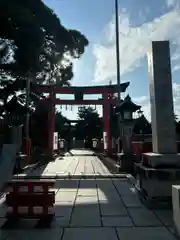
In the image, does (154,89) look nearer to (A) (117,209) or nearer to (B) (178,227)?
(A) (117,209)

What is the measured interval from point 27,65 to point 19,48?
2.41 feet

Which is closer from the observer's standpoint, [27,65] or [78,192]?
[78,192]

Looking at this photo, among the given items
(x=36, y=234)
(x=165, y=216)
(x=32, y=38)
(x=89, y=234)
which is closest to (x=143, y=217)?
(x=165, y=216)

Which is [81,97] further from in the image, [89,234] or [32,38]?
[89,234]

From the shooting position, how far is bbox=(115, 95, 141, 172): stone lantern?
1078cm

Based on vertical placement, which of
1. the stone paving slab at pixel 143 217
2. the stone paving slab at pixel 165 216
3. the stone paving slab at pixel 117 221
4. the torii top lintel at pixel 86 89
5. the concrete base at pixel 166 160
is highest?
the torii top lintel at pixel 86 89

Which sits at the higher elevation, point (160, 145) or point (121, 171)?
point (160, 145)

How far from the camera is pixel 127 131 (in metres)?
11.5

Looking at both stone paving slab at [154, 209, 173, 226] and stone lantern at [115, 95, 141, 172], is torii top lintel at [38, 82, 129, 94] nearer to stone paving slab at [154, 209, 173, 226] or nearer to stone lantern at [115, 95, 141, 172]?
stone lantern at [115, 95, 141, 172]

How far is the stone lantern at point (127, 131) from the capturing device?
1078 centimetres

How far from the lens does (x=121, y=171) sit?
35.3ft

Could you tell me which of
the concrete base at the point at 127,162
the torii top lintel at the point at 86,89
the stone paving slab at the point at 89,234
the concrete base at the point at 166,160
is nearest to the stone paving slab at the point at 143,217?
the stone paving slab at the point at 89,234

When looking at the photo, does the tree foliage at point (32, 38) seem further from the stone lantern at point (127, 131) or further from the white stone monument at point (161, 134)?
the white stone monument at point (161, 134)

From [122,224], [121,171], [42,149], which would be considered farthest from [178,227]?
[42,149]
